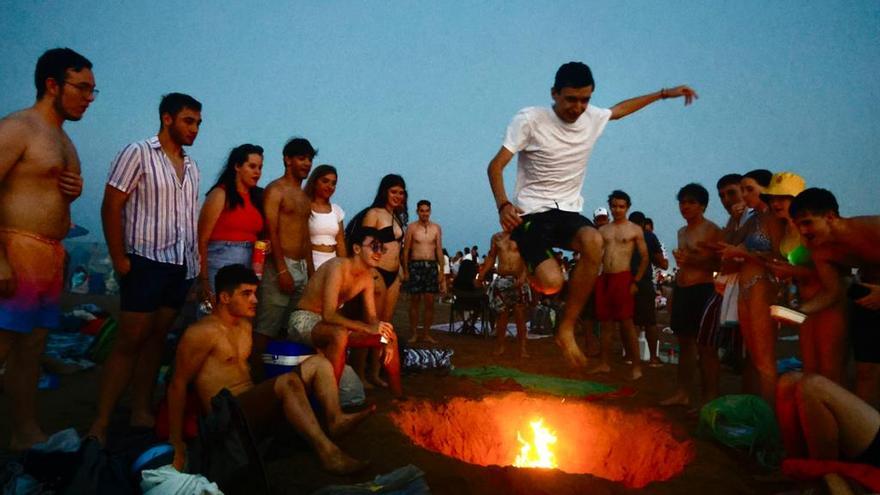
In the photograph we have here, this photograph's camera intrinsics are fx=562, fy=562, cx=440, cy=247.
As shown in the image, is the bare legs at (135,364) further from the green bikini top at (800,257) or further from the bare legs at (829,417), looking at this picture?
the green bikini top at (800,257)

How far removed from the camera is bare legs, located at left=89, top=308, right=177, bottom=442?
3.68m

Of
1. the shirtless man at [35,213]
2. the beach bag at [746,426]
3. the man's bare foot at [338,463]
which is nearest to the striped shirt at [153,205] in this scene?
the shirtless man at [35,213]

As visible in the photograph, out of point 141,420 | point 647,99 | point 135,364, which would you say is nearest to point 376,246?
point 135,364

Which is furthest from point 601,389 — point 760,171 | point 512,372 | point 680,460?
point 760,171

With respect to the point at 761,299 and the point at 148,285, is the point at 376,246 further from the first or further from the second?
the point at 761,299

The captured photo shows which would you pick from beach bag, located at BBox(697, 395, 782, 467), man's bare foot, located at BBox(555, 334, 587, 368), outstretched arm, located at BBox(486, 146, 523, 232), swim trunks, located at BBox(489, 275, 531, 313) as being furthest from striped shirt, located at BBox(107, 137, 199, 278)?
swim trunks, located at BBox(489, 275, 531, 313)

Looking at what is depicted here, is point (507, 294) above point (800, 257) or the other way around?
the other way around

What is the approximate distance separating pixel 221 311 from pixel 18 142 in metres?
1.49

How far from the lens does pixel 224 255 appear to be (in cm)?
461

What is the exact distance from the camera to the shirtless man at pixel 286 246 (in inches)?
189

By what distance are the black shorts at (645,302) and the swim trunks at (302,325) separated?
15.5 feet

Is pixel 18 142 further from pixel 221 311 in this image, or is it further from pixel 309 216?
pixel 309 216

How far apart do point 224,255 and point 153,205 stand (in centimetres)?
80

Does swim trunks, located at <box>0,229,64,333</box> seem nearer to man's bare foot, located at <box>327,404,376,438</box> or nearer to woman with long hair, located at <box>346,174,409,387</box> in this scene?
man's bare foot, located at <box>327,404,376,438</box>
